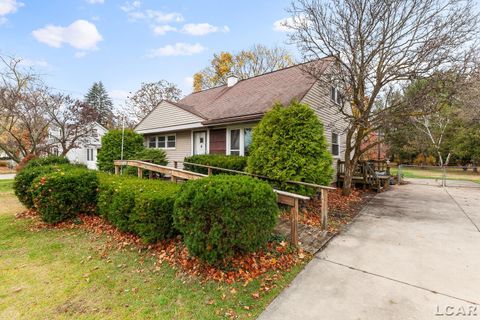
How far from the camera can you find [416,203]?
27.3 feet

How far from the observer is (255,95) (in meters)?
11.3

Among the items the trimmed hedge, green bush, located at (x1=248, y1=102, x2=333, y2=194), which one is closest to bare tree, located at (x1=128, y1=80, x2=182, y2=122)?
green bush, located at (x1=248, y1=102, x2=333, y2=194)

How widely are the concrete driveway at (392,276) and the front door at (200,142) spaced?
7788mm

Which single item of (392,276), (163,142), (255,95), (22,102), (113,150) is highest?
(255,95)

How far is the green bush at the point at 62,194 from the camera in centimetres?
552

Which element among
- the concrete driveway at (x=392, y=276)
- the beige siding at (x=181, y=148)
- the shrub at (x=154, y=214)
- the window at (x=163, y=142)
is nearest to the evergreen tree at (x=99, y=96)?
the window at (x=163, y=142)

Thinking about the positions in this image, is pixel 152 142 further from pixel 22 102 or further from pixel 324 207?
pixel 324 207

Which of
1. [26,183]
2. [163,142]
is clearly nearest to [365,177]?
[163,142]

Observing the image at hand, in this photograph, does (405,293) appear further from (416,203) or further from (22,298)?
(416,203)

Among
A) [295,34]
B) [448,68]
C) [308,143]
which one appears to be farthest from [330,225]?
[295,34]

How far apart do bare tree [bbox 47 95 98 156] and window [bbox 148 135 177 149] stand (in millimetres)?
4150

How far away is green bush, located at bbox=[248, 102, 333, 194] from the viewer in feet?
20.0

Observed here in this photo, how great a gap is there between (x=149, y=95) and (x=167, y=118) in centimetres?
1641

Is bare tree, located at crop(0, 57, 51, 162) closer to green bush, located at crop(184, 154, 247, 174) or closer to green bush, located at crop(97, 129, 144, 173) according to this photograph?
green bush, located at crop(97, 129, 144, 173)
